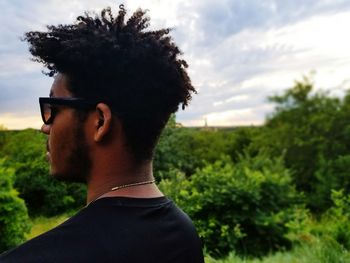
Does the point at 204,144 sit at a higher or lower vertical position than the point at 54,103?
lower

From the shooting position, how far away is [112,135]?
1.63 m

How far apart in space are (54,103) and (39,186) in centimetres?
2026

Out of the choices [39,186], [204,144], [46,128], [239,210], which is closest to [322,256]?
[239,210]

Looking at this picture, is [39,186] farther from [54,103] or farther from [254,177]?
[54,103]

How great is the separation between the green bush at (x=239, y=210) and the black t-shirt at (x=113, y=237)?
9.21 m

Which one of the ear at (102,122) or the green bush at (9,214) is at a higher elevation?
the ear at (102,122)

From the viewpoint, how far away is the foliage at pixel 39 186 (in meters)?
20.9

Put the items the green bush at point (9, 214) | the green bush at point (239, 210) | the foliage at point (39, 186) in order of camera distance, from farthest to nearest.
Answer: the foliage at point (39, 186) → the green bush at point (9, 214) → the green bush at point (239, 210)

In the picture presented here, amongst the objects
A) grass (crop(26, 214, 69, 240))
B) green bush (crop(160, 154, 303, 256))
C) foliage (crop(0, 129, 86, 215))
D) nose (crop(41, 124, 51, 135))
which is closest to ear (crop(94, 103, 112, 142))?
nose (crop(41, 124, 51, 135))

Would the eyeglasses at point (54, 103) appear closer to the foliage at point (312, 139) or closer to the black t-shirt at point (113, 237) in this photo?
the black t-shirt at point (113, 237)

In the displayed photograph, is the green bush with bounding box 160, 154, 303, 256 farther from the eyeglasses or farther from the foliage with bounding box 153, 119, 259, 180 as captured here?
the foliage with bounding box 153, 119, 259, 180

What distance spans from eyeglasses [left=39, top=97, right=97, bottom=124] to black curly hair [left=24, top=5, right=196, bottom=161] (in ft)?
0.07

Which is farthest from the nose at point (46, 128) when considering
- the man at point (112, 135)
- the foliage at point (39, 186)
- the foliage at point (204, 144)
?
the foliage at point (204, 144)

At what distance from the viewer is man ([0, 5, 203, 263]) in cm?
153
